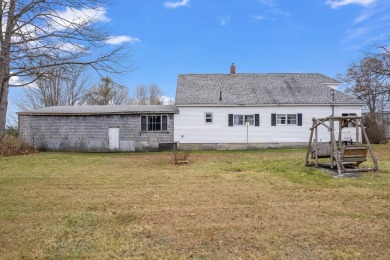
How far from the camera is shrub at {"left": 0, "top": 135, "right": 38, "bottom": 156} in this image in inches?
732

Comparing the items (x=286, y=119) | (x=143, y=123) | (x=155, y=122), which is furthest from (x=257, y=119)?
(x=143, y=123)

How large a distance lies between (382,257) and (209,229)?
2403mm

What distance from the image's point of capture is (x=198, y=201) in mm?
6719

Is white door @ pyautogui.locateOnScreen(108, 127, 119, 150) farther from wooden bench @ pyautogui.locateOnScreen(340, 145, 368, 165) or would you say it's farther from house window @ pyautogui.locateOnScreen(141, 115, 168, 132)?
wooden bench @ pyautogui.locateOnScreen(340, 145, 368, 165)

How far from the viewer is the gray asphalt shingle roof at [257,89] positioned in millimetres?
23031

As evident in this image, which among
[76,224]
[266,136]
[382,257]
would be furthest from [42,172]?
[266,136]

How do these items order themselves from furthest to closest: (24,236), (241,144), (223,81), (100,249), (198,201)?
(223,81), (241,144), (198,201), (24,236), (100,249)

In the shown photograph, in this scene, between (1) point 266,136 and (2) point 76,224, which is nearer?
(2) point 76,224

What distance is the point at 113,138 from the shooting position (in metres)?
22.6

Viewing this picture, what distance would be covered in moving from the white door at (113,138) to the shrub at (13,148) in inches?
199

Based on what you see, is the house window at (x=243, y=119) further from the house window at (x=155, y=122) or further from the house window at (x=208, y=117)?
the house window at (x=155, y=122)

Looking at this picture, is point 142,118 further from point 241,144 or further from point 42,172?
point 42,172

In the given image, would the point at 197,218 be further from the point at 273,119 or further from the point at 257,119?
the point at 273,119

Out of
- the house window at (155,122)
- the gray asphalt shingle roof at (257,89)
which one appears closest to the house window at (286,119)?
A: the gray asphalt shingle roof at (257,89)
